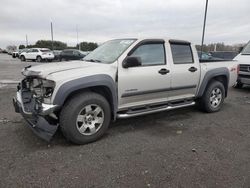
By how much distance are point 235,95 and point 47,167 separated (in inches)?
278

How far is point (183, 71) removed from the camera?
496 cm

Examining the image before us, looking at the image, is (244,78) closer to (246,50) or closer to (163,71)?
(246,50)

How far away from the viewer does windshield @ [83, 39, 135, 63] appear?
4.32m

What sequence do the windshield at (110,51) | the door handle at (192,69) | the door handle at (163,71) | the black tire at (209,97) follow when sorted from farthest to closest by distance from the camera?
the black tire at (209,97)
the door handle at (192,69)
the door handle at (163,71)
the windshield at (110,51)

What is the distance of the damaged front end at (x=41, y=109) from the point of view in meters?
3.49

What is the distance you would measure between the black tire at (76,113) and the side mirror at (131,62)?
0.70 meters

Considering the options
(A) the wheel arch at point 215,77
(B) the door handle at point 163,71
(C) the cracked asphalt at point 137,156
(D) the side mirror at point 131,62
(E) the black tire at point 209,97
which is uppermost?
(D) the side mirror at point 131,62

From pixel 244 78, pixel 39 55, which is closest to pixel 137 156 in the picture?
pixel 244 78

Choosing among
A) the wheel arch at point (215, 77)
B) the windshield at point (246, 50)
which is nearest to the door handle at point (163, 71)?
the wheel arch at point (215, 77)

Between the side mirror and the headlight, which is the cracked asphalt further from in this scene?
the side mirror

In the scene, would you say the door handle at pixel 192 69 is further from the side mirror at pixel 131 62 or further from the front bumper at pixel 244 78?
the front bumper at pixel 244 78

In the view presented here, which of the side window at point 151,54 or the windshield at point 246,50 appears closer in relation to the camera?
the side window at point 151,54

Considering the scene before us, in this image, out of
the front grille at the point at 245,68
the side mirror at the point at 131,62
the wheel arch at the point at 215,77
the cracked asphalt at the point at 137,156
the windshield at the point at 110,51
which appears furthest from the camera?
the front grille at the point at 245,68

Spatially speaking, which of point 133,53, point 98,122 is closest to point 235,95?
point 133,53
